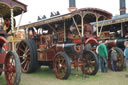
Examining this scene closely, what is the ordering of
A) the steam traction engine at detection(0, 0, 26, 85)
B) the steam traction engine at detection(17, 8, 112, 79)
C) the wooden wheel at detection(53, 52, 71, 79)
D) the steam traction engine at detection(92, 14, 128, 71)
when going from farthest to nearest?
the steam traction engine at detection(92, 14, 128, 71) < the steam traction engine at detection(17, 8, 112, 79) < the wooden wheel at detection(53, 52, 71, 79) < the steam traction engine at detection(0, 0, 26, 85)

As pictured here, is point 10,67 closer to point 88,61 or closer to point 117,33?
point 88,61

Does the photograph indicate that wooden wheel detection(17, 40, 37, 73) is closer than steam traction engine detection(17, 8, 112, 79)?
No

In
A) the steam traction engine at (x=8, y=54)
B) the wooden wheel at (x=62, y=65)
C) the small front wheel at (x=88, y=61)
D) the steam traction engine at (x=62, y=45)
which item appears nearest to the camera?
the steam traction engine at (x=8, y=54)

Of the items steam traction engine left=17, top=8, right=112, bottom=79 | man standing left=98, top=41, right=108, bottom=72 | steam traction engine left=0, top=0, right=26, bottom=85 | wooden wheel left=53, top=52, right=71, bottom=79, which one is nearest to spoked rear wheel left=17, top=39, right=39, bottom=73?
steam traction engine left=17, top=8, right=112, bottom=79

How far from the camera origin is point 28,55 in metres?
6.18

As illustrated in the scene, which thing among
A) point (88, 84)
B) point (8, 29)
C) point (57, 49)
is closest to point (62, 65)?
point (57, 49)

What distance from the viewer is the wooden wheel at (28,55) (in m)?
5.81

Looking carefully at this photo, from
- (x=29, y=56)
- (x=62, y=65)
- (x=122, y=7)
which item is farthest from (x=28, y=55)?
(x=122, y=7)

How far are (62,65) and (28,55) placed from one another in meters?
1.77

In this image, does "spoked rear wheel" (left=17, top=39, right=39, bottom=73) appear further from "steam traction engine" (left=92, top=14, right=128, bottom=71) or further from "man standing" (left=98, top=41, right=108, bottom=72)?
"steam traction engine" (left=92, top=14, right=128, bottom=71)

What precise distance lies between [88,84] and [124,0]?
52.7 feet

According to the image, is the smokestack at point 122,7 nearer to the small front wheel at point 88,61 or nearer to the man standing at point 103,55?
the man standing at point 103,55

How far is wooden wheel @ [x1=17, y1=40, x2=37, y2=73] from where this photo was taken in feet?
19.1

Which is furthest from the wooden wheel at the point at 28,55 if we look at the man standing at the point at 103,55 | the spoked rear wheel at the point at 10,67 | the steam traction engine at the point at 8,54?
the man standing at the point at 103,55
